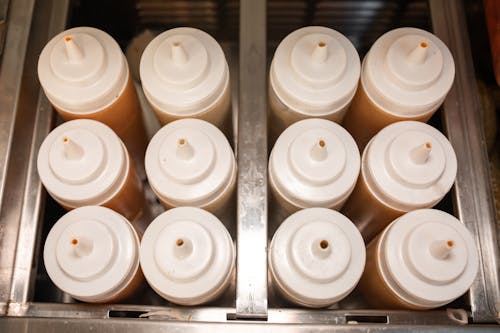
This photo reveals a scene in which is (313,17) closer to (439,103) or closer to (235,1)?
(235,1)

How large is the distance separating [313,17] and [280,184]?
0.81m

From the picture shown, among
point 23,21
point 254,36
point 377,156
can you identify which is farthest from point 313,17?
point 23,21

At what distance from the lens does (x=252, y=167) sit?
3.56 ft

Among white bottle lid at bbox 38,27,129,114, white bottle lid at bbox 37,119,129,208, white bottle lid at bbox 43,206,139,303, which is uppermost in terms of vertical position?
white bottle lid at bbox 38,27,129,114

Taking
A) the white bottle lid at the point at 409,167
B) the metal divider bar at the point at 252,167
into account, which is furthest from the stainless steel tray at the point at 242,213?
the white bottle lid at the point at 409,167

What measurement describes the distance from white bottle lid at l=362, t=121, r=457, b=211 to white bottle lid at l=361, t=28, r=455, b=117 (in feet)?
0.20

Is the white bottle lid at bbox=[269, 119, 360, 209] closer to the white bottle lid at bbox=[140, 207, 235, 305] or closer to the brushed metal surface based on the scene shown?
the white bottle lid at bbox=[140, 207, 235, 305]

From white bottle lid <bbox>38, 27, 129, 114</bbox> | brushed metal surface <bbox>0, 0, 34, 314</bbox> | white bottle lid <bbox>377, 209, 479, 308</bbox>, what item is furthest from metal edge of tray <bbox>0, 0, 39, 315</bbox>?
white bottle lid <bbox>377, 209, 479, 308</bbox>

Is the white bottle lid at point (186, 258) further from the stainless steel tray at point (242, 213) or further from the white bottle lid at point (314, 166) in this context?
the white bottle lid at point (314, 166)

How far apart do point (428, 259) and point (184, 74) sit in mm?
687

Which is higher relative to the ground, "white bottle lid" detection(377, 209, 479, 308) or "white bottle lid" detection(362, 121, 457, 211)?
"white bottle lid" detection(362, 121, 457, 211)

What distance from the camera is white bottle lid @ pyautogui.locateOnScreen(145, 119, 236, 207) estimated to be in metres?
1.01

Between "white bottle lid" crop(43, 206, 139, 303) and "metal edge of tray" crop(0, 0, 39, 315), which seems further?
"metal edge of tray" crop(0, 0, 39, 315)

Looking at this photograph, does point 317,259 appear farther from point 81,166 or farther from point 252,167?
point 81,166
